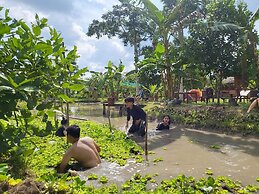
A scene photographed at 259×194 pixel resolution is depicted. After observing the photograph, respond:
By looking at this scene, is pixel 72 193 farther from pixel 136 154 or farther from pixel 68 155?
pixel 136 154

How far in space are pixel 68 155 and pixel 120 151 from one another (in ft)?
6.04

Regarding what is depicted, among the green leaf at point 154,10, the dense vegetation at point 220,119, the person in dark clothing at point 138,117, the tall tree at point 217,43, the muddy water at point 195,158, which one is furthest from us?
the green leaf at point 154,10

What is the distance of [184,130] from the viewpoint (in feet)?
38.4

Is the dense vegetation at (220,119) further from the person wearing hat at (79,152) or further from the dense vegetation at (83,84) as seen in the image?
the person wearing hat at (79,152)

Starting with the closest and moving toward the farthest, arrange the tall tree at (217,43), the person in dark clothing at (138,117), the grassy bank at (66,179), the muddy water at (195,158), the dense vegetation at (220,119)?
the grassy bank at (66,179) < the muddy water at (195,158) < the person in dark clothing at (138,117) < the dense vegetation at (220,119) < the tall tree at (217,43)

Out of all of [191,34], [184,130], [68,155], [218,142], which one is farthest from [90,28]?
[68,155]

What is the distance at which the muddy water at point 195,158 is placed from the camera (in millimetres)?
5727

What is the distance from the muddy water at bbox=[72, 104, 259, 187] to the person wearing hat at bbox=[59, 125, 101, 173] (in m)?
0.20

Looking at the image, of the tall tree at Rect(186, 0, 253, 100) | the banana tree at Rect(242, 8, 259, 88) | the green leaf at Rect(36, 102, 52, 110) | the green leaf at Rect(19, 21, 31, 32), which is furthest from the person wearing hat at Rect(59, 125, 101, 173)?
the tall tree at Rect(186, 0, 253, 100)

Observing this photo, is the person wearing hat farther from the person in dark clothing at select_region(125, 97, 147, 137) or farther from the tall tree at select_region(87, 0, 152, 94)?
the tall tree at select_region(87, 0, 152, 94)

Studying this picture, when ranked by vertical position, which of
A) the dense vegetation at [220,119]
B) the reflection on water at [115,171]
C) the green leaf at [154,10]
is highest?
the green leaf at [154,10]

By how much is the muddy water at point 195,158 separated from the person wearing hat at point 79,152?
0.20 metres

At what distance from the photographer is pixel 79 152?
581 cm

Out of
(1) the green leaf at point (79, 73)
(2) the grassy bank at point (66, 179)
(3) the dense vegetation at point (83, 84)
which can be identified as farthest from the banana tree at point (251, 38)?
(1) the green leaf at point (79, 73)
